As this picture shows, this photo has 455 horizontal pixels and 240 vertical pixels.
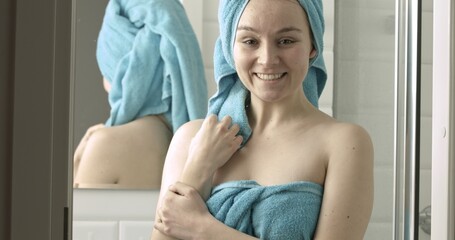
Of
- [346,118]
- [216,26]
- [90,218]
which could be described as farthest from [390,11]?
[90,218]

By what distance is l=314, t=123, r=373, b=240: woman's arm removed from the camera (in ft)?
2.35

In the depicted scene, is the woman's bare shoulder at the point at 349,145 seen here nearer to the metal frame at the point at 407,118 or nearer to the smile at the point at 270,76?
the smile at the point at 270,76

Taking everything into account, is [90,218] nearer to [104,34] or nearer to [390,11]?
[104,34]

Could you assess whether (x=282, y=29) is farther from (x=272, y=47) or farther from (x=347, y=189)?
(x=347, y=189)

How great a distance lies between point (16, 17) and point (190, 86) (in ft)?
2.72

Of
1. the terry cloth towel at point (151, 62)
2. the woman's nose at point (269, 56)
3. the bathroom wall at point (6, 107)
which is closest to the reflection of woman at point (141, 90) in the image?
the terry cloth towel at point (151, 62)

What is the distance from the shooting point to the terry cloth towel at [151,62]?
1.10 m

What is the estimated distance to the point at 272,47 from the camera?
76cm

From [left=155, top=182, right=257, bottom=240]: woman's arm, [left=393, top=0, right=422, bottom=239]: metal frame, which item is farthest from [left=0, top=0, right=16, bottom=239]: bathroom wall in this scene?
[left=393, top=0, right=422, bottom=239]: metal frame

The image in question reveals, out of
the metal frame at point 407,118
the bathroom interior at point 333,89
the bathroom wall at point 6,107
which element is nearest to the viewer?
the bathroom wall at point 6,107

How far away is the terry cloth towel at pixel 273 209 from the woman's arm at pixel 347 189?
0.04 feet

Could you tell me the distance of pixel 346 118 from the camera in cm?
114

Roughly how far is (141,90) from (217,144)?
13.5 inches

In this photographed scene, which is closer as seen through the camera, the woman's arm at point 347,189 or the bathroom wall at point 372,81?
the woman's arm at point 347,189
